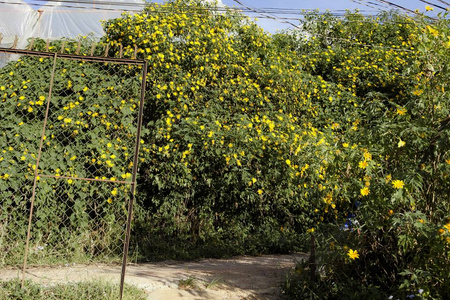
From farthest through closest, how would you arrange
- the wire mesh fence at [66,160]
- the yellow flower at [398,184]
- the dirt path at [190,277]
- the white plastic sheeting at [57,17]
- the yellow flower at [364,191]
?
the white plastic sheeting at [57,17], the wire mesh fence at [66,160], the dirt path at [190,277], the yellow flower at [364,191], the yellow flower at [398,184]

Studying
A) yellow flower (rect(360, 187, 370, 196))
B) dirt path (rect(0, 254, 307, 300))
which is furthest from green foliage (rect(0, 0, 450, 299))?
dirt path (rect(0, 254, 307, 300))

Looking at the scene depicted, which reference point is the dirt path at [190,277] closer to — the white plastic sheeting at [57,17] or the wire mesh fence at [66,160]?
the wire mesh fence at [66,160]

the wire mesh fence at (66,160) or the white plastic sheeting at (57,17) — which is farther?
the white plastic sheeting at (57,17)

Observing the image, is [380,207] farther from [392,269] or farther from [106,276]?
[106,276]

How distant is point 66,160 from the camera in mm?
5375

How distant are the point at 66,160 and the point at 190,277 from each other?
2.14 metres

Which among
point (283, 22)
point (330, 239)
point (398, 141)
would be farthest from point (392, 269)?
point (283, 22)

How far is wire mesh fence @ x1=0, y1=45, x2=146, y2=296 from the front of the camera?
505cm

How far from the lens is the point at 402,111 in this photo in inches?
133

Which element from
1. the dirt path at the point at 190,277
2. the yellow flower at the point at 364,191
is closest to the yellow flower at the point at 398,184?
the yellow flower at the point at 364,191

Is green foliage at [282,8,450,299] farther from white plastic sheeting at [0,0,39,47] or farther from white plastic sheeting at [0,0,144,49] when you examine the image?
white plastic sheeting at [0,0,39,47]

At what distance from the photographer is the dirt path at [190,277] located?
3865 mm

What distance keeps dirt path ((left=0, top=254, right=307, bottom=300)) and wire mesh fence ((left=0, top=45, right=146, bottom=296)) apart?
0.39 m

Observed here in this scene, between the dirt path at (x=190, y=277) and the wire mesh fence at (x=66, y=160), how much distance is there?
388mm
